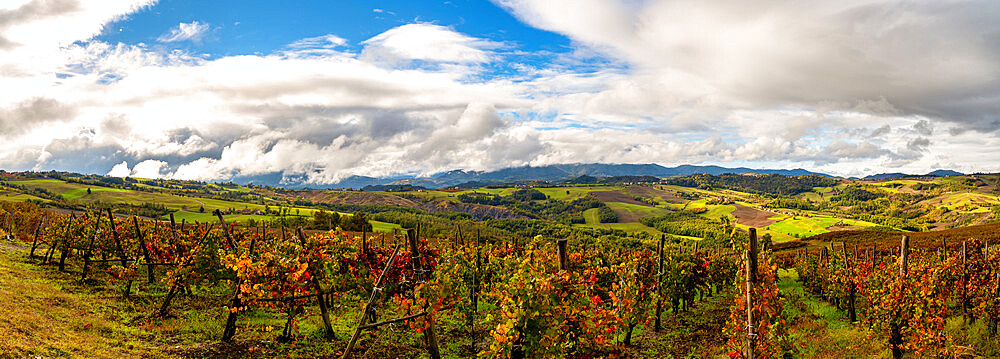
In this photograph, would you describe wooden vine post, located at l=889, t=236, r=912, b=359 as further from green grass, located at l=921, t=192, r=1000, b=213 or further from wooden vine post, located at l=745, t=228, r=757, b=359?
green grass, located at l=921, t=192, r=1000, b=213

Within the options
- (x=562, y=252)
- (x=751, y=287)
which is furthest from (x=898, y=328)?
(x=562, y=252)

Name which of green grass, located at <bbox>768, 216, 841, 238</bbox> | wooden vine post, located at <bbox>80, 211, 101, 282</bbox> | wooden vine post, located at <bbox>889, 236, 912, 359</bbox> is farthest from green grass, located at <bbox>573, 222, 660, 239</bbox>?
wooden vine post, located at <bbox>80, 211, 101, 282</bbox>

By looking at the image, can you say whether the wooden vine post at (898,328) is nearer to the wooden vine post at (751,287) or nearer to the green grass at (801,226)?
the wooden vine post at (751,287)

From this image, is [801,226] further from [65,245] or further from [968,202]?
[65,245]

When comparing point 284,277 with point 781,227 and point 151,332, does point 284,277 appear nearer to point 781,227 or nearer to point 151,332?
point 151,332

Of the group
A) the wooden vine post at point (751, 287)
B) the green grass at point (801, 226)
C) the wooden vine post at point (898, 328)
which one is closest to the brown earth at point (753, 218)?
the green grass at point (801, 226)

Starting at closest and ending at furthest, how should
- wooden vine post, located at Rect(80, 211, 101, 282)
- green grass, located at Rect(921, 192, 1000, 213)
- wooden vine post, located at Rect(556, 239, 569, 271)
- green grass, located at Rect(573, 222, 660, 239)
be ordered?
wooden vine post, located at Rect(556, 239, 569, 271) → wooden vine post, located at Rect(80, 211, 101, 282) → green grass, located at Rect(921, 192, 1000, 213) → green grass, located at Rect(573, 222, 660, 239)

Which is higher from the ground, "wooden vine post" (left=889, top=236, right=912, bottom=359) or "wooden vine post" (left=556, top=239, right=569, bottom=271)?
"wooden vine post" (left=556, top=239, right=569, bottom=271)

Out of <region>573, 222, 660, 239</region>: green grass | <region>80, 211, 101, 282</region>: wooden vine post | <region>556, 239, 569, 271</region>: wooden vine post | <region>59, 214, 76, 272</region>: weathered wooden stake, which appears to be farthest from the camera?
<region>573, 222, 660, 239</region>: green grass

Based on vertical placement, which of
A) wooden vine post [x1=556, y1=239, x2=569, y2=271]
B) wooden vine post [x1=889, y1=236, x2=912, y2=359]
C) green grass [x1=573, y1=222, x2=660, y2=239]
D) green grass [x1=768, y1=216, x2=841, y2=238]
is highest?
wooden vine post [x1=556, y1=239, x2=569, y2=271]

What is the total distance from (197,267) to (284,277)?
18.8 ft

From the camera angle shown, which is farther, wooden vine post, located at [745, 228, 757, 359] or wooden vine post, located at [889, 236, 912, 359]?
wooden vine post, located at [889, 236, 912, 359]

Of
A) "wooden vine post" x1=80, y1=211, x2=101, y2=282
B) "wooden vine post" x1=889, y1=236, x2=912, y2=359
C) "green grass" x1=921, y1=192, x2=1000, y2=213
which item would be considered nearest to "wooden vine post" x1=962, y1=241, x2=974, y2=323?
"wooden vine post" x1=889, y1=236, x2=912, y2=359

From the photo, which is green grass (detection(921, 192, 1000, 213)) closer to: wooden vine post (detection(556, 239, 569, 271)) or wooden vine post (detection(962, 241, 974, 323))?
wooden vine post (detection(962, 241, 974, 323))
